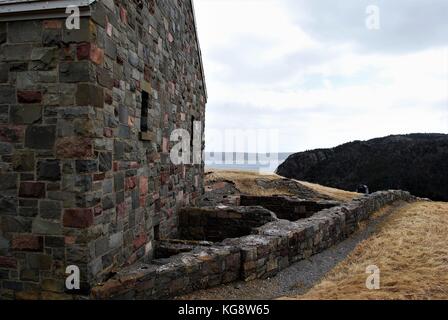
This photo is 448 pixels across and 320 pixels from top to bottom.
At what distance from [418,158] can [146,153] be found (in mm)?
41046

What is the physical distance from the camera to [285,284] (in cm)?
697

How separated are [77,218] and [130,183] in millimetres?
1598

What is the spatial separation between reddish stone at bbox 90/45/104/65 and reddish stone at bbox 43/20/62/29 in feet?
1.89

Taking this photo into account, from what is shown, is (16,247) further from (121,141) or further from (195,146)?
(195,146)

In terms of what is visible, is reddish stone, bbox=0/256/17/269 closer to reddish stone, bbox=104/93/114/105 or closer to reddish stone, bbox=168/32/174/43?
reddish stone, bbox=104/93/114/105

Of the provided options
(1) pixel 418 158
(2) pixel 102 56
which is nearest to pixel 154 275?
(2) pixel 102 56

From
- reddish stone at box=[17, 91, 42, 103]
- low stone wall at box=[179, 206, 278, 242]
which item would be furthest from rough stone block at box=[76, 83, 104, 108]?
low stone wall at box=[179, 206, 278, 242]

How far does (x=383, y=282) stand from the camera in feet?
20.3

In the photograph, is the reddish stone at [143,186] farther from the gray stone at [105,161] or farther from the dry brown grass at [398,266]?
→ the dry brown grass at [398,266]

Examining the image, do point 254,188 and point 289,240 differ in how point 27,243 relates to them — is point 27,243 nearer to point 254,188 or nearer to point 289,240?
point 289,240

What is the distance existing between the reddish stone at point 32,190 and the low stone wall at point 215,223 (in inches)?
222

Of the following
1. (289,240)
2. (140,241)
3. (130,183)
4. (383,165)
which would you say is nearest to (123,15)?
(130,183)

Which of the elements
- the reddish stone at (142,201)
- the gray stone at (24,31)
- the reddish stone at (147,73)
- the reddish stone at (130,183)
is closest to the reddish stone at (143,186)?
the reddish stone at (142,201)
